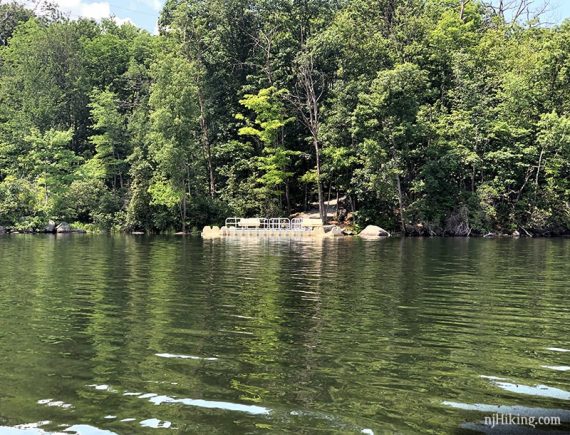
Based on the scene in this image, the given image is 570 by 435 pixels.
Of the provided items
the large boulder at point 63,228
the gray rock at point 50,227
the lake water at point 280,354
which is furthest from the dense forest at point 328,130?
the lake water at point 280,354

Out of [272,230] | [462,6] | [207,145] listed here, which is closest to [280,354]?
[272,230]

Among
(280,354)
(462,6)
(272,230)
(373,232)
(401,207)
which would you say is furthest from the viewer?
(462,6)

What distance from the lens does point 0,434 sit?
4582mm

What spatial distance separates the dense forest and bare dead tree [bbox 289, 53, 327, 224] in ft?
0.67

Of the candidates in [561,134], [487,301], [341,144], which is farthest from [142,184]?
[487,301]

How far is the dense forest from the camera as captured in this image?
42250 mm

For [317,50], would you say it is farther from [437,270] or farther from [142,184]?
[437,270]

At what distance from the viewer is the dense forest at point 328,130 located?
42.2 metres

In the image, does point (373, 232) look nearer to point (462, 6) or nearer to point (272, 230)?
point (272, 230)

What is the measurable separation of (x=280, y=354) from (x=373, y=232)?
33.8 metres

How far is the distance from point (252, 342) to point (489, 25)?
61.4 meters

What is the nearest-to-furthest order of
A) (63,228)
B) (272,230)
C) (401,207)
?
(272,230)
(401,207)
(63,228)

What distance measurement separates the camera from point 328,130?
45.1 m

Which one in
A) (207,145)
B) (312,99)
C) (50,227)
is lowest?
(50,227)
